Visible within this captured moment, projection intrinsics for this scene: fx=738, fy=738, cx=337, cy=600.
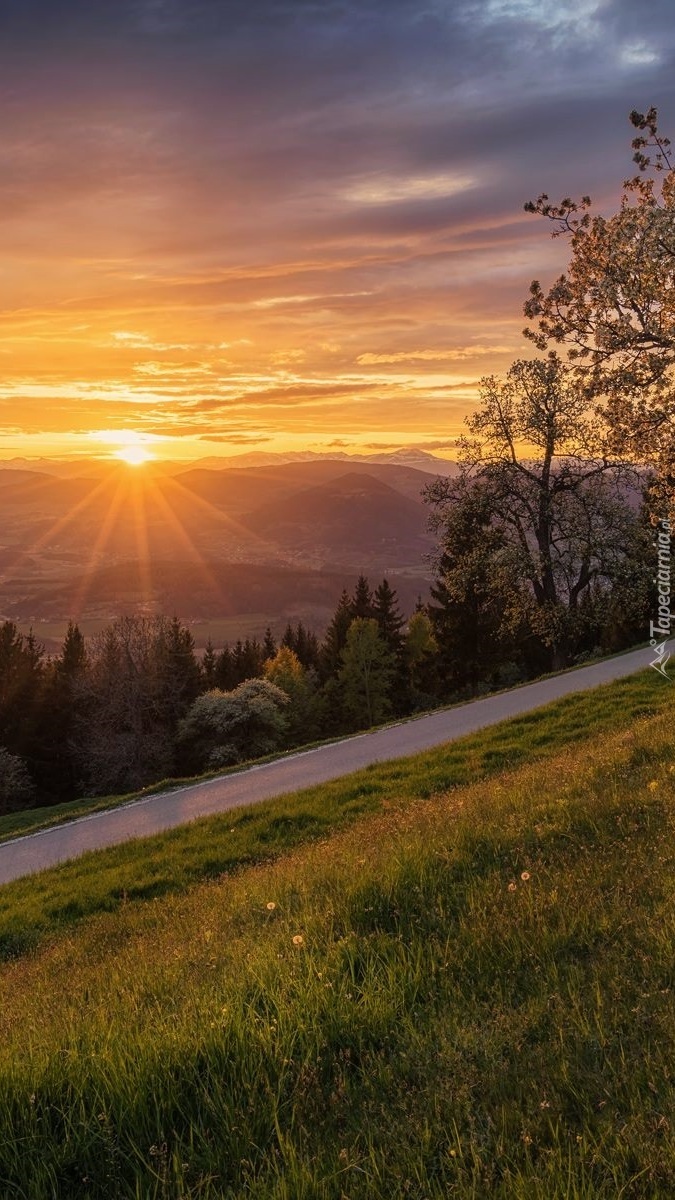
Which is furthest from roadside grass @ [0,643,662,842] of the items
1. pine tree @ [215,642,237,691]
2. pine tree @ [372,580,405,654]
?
pine tree @ [215,642,237,691]

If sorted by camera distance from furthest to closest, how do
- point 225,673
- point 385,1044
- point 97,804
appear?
point 225,673 → point 97,804 → point 385,1044

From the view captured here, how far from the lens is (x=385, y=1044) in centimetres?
372

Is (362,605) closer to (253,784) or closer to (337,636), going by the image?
(337,636)

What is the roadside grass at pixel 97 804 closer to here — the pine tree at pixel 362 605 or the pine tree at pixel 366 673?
the pine tree at pixel 366 673

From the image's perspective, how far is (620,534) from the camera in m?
31.7

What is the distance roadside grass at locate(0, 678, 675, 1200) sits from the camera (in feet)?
9.30

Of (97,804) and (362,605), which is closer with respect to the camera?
(97,804)

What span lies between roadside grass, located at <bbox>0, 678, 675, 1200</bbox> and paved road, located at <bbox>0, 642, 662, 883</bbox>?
8.50 metres

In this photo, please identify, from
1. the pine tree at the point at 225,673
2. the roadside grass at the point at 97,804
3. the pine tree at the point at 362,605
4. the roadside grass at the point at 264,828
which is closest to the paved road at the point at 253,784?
the roadside grass at the point at 97,804

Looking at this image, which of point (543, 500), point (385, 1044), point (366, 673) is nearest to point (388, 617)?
point (366, 673)

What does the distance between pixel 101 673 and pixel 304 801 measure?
5054cm

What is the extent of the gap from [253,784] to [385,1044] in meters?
14.4

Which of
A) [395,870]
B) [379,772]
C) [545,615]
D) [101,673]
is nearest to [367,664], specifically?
[101,673]

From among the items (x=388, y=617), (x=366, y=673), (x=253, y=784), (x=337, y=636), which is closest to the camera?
(x=253, y=784)
